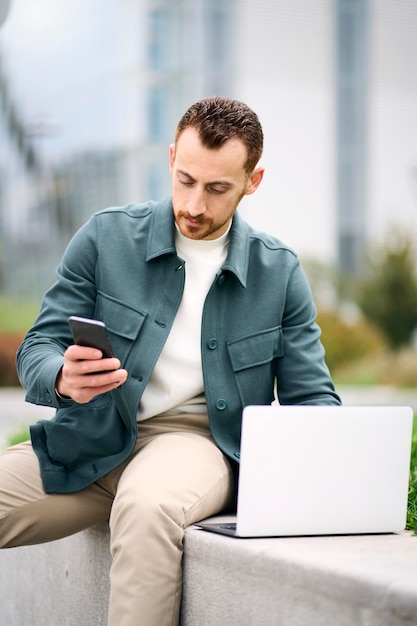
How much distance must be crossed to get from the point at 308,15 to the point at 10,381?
12.2 m

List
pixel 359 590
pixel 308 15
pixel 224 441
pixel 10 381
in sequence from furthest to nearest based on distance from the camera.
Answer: pixel 308 15, pixel 10 381, pixel 224 441, pixel 359 590

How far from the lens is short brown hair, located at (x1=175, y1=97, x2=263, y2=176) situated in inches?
107

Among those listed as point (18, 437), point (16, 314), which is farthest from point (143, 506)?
point (16, 314)

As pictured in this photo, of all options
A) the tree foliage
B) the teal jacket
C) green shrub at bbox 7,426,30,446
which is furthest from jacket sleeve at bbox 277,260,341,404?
the tree foliage

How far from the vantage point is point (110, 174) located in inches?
916

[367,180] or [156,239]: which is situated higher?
[156,239]

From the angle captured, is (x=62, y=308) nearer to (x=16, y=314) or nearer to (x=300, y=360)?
(x=300, y=360)

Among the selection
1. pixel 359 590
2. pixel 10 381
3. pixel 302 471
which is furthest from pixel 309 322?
pixel 10 381

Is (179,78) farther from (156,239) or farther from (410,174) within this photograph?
(156,239)

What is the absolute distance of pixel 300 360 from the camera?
2.93m

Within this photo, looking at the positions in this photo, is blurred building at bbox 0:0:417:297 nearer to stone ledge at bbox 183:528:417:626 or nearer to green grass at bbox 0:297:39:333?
green grass at bbox 0:297:39:333

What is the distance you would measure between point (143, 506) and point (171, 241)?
2.65 feet

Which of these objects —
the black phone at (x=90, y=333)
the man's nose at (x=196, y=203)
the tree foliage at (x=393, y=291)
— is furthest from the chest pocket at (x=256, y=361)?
the tree foliage at (x=393, y=291)

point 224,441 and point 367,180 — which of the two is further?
point 367,180
